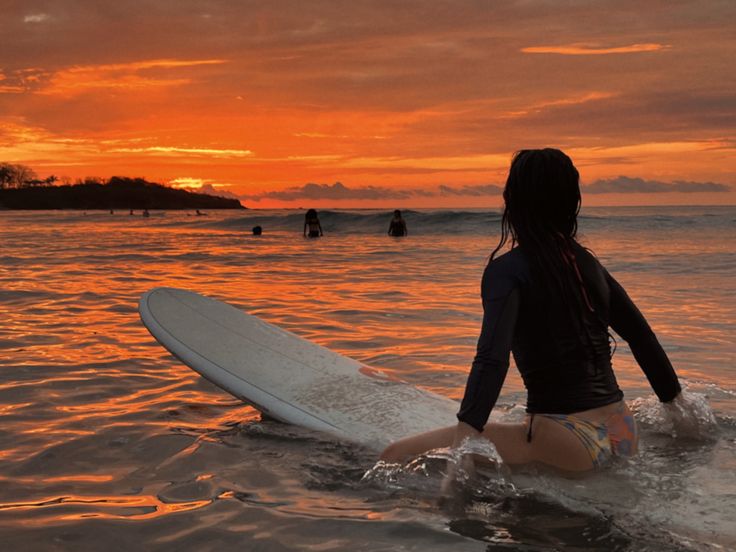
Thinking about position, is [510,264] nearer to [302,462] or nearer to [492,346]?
[492,346]

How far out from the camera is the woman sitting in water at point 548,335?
99.1 inches

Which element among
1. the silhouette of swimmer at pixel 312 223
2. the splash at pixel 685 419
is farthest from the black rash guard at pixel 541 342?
the silhouette of swimmer at pixel 312 223

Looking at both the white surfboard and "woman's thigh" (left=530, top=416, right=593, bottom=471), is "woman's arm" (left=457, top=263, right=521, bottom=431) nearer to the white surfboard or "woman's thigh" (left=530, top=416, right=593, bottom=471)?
"woman's thigh" (left=530, top=416, right=593, bottom=471)

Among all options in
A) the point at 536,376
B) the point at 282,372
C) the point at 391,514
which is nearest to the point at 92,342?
the point at 282,372

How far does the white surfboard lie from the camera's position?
3959mm

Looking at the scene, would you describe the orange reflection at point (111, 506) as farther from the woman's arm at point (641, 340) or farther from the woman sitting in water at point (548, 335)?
the woman's arm at point (641, 340)

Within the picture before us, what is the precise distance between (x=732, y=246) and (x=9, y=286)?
62.7ft

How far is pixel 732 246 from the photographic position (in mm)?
21781

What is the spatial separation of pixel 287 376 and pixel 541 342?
7.06 ft

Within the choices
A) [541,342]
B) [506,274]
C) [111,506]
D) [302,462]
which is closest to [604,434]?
[541,342]

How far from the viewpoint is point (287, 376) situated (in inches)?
177

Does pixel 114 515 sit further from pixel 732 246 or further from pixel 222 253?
pixel 732 246

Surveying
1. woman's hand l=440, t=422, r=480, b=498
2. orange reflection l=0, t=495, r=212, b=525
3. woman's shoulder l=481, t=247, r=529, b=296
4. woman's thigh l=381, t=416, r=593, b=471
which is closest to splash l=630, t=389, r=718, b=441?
woman's thigh l=381, t=416, r=593, b=471

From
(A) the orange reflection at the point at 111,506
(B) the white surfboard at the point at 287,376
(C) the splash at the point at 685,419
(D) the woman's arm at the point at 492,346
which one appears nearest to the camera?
(D) the woman's arm at the point at 492,346
